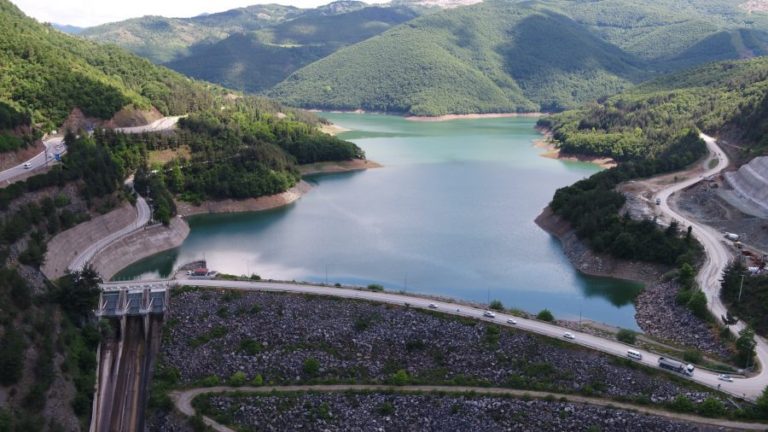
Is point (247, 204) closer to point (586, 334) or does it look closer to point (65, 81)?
point (65, 81)

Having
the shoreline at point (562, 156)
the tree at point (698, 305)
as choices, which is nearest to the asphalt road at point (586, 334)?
the tree at point (698, 305)

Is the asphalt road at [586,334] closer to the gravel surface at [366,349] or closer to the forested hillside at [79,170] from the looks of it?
the gravel surface at [366,349]

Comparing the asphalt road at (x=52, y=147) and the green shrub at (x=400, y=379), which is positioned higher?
the asphalt road at (x=52, y=147)

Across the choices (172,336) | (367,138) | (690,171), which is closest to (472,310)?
(172,336)

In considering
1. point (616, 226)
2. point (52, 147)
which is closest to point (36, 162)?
point (52, 147)

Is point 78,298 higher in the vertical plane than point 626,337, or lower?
higher

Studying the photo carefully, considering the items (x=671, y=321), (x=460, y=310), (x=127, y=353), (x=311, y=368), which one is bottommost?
(x=127, y=353)
